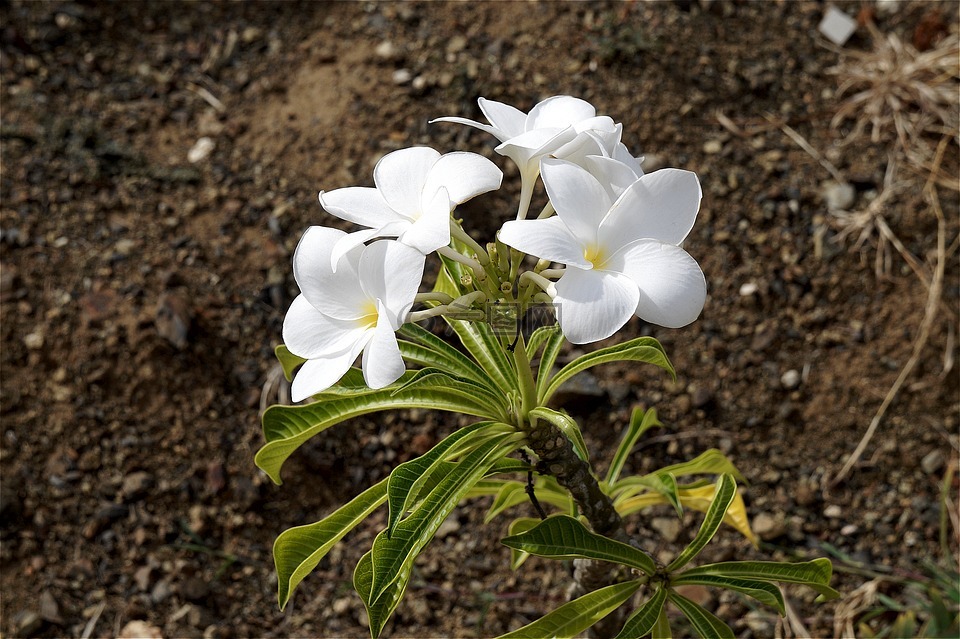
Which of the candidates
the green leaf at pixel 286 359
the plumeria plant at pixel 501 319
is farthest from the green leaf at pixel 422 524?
the green leaf at pixel 286 359

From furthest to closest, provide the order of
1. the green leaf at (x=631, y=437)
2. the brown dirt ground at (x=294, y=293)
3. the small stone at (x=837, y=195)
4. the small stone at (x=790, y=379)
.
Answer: the small stone at (x=837, y=195) < the small stone at (x=790, y=379) < the brown dirt ground at (x=294, y=293) < the green leaf at (x=631, y=437)

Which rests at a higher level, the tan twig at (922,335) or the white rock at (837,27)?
the white rock at (837,27)

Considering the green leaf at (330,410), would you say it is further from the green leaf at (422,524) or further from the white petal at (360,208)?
the white petal at (360,208)

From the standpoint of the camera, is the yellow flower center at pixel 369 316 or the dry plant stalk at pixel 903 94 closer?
the yellow flower center at pixel 369 316

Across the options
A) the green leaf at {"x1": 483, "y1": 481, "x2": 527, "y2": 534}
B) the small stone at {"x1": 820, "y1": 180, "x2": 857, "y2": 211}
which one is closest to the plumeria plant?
the green leaf at {"x1": 483, "y1": 481, "x2": 527, "y2": 534}

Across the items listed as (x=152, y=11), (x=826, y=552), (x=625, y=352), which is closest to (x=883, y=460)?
(x=826, y=552)

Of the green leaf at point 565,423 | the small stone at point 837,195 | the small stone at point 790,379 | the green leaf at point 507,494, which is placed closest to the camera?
the green leaf at point 565,423

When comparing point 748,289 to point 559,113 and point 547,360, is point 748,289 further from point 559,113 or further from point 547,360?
point 559,113

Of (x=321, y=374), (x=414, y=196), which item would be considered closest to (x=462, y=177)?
(x=414, y=196)

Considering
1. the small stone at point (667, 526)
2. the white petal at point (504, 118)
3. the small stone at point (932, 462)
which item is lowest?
the small stone at point (667, 526)
